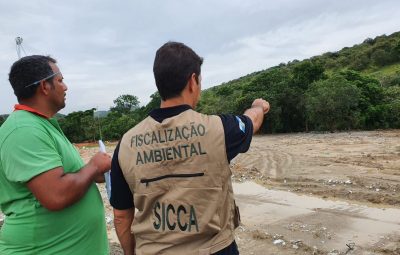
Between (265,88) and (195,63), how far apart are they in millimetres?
23278

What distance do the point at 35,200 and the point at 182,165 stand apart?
2.34ft

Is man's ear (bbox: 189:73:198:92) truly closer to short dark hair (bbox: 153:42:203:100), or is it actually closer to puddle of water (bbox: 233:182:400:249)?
short dark hair (bbox: 153:42:203:100)

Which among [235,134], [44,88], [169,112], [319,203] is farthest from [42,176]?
[319,203]

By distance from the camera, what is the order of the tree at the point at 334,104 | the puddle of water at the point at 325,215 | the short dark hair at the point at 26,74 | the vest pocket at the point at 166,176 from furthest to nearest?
the tree at the point at 334,104, the puddle of water at the point at 325,215, the short dark hair at the point at 26,74, the vest pocket at the point at 166,176

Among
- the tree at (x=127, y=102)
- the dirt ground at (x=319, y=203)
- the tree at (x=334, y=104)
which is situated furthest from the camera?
the tree at (x=127, y=102)

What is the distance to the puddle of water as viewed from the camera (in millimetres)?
5637

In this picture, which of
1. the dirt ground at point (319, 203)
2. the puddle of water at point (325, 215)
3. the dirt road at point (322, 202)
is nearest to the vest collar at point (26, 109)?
the dirt ground at point (319, 203)

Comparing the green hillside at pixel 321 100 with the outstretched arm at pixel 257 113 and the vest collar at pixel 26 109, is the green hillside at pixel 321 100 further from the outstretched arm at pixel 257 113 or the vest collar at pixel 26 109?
the vest collar at pixel 26 109

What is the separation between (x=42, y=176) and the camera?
1733mm

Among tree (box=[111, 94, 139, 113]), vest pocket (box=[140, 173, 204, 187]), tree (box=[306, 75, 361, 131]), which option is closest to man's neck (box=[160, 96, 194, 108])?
vest pocket (box=[140, 173, 204, 187])

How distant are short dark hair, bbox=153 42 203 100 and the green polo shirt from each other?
582 mm

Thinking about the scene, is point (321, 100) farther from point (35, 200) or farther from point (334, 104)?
point (35, 200)

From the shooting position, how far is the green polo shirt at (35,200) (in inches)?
69.4

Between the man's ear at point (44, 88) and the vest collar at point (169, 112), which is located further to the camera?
the man's ear at point (44, 88)
